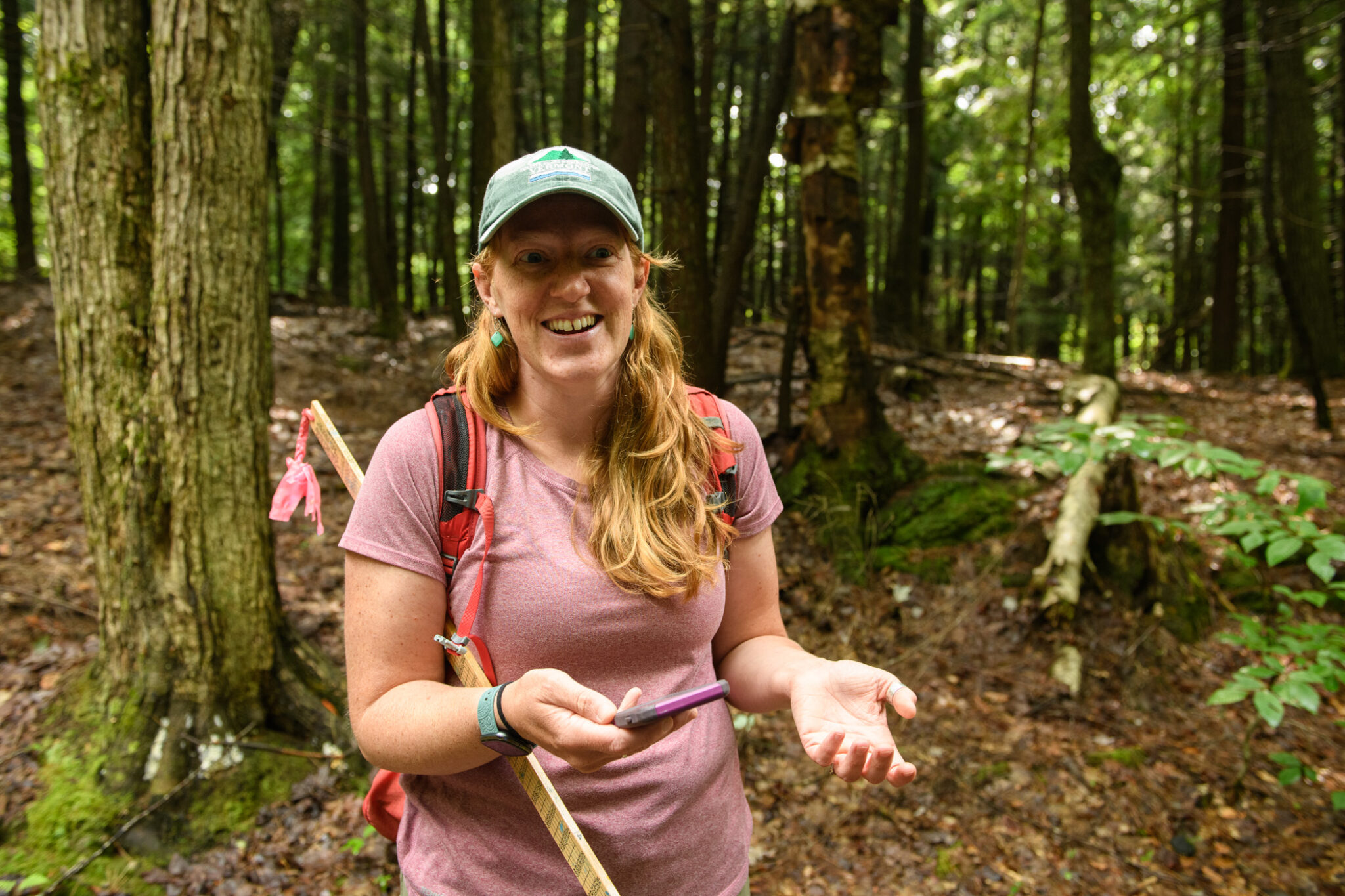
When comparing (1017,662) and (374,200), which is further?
(374,200)

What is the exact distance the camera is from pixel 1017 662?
5.18m

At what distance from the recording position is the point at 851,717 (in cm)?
156

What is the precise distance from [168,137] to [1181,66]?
16.1m

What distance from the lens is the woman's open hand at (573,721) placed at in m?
1.32

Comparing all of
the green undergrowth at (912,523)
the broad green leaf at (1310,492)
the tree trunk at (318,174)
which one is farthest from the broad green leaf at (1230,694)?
the tree trunk at (318,174)

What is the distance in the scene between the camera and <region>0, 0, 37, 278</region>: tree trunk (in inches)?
505

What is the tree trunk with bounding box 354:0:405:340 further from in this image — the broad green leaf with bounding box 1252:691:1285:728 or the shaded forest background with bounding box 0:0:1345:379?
the broad green leaf with bounding box 1252:691:1285:728

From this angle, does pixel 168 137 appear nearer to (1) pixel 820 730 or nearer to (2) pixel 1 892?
(2) pixel 1 892

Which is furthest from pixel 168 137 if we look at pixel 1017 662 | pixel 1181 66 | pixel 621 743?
pixel 1181 66

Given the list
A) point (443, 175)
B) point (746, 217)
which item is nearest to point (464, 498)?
point (746, 217)

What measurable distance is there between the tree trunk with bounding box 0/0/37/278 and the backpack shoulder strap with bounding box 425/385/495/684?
15656 mm

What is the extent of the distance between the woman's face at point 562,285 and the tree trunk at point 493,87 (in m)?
6.44

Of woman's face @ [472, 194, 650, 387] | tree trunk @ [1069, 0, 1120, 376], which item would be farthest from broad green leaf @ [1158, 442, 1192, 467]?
tree trunk @ [1069, 0, 1120, 376]

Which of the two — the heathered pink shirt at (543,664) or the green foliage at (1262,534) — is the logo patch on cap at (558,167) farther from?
the green foliage at (1262,534)
